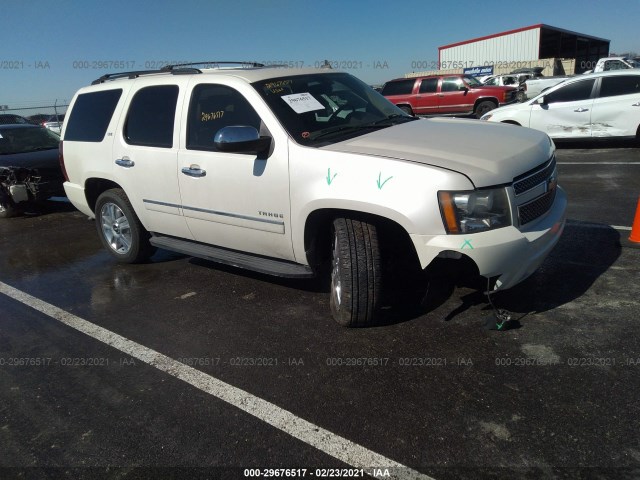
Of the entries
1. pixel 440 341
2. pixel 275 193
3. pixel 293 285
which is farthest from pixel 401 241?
pixel 293 285

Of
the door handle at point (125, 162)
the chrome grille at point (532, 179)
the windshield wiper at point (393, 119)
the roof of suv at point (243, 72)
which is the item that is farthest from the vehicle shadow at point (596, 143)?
the door handle at point (125, 162)

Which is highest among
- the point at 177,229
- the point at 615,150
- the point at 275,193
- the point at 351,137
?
the point at 351,137

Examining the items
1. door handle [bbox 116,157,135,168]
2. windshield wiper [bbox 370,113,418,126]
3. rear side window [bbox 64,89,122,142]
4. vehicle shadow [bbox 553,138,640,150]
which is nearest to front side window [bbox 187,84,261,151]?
door handle [bbox 116,157,135,168]

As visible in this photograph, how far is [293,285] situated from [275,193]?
3.80 feet

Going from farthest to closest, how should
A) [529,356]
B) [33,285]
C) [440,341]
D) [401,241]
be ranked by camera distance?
1. [33,285]
2. [401,241]
3. [440,341]
4. [529,356]

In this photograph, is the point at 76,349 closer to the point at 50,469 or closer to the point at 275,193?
the point at 50,469

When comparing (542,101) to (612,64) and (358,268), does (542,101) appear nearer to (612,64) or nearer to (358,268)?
(358,268)

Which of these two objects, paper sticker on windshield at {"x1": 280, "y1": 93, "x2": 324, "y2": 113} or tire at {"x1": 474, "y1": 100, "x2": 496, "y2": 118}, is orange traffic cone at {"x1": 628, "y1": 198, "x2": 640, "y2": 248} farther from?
tire at {"x1": 474, "y1": 100, "x2": 496, "y2": 118}

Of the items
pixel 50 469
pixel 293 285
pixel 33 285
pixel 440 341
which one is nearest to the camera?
pixel 50 469

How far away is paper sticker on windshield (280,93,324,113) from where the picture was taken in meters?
3.93

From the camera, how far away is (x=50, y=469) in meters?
2.52

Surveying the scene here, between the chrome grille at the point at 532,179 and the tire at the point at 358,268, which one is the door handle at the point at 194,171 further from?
the chrome grille at the point at 532,179

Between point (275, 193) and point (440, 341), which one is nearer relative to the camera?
point (440, 341)

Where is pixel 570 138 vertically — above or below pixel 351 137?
below
